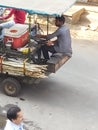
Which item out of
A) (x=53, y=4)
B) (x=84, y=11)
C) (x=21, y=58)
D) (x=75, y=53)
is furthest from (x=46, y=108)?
(x=84, y=11)

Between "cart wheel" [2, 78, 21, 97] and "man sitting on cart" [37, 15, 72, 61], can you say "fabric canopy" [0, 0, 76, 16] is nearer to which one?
"man sitting on cart" [37, 15, 72, 61]

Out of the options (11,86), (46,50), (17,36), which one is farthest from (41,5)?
(11,86)

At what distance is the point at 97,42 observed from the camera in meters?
13.0

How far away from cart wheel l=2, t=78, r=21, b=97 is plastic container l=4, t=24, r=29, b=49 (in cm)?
75

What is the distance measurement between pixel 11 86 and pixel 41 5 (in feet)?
6.21

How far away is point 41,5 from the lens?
8.87 meters

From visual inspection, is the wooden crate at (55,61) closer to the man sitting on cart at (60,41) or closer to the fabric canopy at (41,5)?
the man sitting on cart at (60,41)

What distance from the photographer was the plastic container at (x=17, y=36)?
30.5ft

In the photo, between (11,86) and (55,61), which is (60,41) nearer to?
(55,61)

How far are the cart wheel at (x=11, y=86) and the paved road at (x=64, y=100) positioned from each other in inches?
4.5

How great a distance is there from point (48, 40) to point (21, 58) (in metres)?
0.74

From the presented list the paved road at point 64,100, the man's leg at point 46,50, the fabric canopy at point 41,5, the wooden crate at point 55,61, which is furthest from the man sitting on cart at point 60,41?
the paved road at point 64,100

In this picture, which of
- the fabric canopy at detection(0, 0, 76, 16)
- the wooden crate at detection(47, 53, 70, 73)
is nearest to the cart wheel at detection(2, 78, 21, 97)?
the wooden crate at detection(47, 53, 70, 73)

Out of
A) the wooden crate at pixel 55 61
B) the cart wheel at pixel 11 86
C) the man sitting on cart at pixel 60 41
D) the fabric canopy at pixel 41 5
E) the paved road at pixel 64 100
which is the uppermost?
the fabric canopy at pixel 41 5
